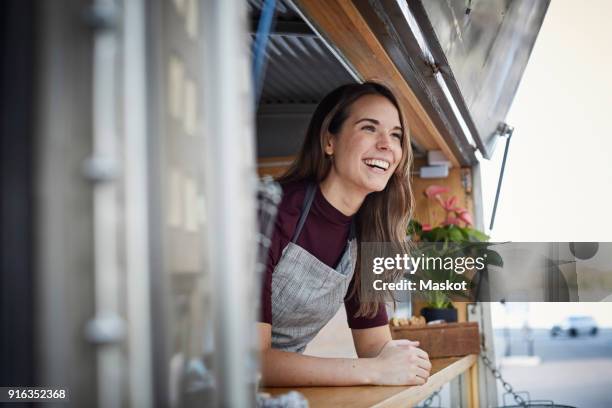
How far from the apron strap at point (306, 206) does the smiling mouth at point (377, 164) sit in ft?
0.34

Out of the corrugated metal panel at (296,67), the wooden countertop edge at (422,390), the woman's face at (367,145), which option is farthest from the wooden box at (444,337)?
the corrugated metal panel at (296,67)

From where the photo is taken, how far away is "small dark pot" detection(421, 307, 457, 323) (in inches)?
63.5

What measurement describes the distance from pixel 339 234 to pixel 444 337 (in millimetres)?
531

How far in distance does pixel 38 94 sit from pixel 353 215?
2.98 ft

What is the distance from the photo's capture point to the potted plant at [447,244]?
131 cm

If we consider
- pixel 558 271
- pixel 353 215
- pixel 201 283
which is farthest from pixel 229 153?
pixel 558 271

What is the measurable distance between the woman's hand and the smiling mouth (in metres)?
0.31

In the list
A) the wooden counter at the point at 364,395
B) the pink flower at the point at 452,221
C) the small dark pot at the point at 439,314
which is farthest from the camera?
the pink flower at the point at 452,221

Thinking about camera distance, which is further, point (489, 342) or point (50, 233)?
point (489, 342)

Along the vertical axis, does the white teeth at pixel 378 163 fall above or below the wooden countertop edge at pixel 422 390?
above

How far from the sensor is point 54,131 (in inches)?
12.9

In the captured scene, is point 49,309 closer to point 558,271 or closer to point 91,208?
point 91,208

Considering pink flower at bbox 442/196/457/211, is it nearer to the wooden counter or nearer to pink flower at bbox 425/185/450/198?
pink flower at bbox 425/185/450/198

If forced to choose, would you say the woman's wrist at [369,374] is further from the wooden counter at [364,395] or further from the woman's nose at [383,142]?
the woman's nose at [383,142]
